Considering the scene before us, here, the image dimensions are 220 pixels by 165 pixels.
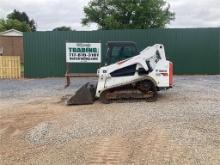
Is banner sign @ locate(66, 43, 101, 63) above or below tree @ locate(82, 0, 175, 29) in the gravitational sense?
below

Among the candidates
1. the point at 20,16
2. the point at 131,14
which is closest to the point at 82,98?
the point at 131,14

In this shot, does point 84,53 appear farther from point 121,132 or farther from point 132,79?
point 121,132

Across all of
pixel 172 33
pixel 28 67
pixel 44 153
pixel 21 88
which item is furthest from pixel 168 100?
pixel 28 67

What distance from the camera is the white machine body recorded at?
1372 centimetres

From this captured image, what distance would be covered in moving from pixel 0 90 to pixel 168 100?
7.99 metres

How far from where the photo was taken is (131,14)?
4406cm

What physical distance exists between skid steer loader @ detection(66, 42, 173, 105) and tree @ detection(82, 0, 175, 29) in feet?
Answer: 94.0

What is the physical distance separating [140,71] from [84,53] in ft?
21.3

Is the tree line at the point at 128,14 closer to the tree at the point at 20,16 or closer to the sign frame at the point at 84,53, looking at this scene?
the sign frame at the point at 84,53

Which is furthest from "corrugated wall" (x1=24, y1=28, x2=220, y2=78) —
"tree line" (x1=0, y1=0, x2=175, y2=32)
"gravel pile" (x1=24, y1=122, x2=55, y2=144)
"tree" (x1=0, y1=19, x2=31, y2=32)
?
"tree" (x1=0, y1=19, x2=31, y2=32)

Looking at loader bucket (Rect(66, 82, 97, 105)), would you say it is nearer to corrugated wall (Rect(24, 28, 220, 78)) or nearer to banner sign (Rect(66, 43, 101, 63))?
banner sign (Rect(66, 43, 101, 63))

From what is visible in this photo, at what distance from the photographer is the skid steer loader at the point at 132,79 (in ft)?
44.9

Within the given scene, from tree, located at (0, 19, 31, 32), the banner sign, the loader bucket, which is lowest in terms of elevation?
the loader bucket

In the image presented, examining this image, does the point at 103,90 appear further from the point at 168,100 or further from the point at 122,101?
the point at 168,100
